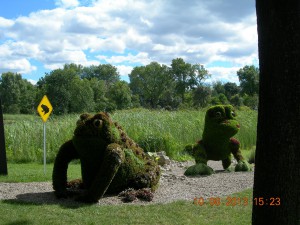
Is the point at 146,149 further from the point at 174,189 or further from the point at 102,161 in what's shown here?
the point at 102,161

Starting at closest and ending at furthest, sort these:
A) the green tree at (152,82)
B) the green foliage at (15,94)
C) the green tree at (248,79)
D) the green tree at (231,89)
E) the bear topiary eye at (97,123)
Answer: the bear topiary eye at (97,123) → the green tree at (248,79) → the green foliage at (15,94) → the green tree at (231,89) → the green tree at (152,82)

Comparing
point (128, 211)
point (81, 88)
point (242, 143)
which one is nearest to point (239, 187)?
point (128, 211)

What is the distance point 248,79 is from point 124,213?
62.8 metres

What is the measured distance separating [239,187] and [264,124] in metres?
5.18

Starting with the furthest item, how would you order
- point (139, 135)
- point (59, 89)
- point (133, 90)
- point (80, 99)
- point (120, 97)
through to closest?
point (133, 90), point (120, 97), point (80, 99), point (59, 89), point (139, 135)

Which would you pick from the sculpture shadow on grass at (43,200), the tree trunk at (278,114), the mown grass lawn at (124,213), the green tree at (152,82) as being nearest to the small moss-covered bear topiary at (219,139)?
the mown grass lawn at (124,213)

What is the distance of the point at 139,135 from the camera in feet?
51.6

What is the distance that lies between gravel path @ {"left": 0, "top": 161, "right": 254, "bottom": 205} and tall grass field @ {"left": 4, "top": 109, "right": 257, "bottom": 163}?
5.00m

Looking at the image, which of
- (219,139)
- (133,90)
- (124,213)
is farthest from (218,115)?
(133,90)

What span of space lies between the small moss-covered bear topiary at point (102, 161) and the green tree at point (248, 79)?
58695 millimetres

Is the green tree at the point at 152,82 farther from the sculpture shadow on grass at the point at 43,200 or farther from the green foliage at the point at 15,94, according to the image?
the sculpture shadow on grass at the point at 43,200

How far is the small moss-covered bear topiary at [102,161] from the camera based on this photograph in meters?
7.04

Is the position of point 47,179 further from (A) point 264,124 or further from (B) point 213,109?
(A) point 264,124

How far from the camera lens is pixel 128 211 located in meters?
6.48
